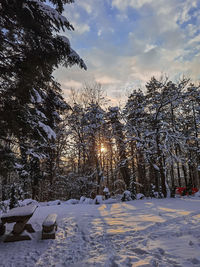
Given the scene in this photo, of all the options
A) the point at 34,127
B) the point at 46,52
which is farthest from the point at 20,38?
the point at 34,127

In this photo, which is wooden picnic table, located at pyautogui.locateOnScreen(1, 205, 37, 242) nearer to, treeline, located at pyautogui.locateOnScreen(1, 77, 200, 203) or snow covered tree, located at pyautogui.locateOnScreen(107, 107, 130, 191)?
treeline, located at pyautogui.locateOnScreen(1, 77, 200, 203)

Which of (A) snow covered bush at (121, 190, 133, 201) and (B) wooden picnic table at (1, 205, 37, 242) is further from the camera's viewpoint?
(A) snow covered bush at (121, 190, 133, 201)

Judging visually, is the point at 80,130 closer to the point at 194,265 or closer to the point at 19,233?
the point at 19,233

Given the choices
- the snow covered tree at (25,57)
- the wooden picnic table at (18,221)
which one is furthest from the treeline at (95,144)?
the wooden picnic table at (18,221)

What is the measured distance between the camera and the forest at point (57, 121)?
4.18 meters

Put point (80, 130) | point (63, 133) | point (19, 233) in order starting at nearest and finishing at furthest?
point (19, 233), point (63, 133), point (80, 130)

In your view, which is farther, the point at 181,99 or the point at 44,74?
the point at 181,99

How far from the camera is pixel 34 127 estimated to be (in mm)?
4672

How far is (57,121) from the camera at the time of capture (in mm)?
12781

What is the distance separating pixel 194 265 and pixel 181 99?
10928 mm

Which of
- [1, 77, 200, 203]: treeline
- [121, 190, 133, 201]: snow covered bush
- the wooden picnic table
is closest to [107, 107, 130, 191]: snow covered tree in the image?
[1, 77, 200, 203]: treeline

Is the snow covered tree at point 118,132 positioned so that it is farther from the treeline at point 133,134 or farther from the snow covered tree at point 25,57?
the snow covered tree at point 25,57

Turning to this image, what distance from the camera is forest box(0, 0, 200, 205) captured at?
4176 millimetres

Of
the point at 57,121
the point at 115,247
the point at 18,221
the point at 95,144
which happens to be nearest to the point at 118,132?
the point at 95,144
